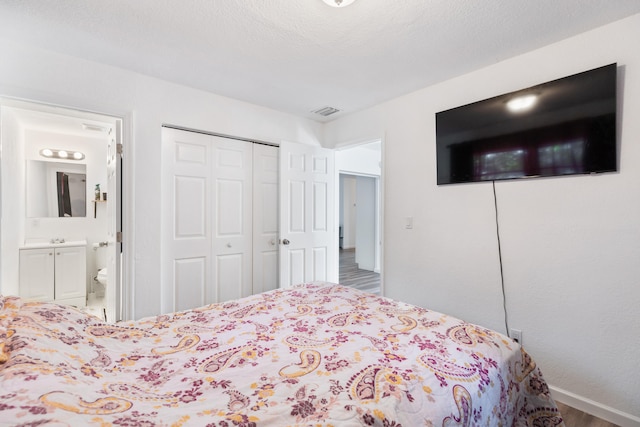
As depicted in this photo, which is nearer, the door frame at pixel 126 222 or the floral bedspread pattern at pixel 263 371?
the floral bedspread pattern at pixel 263 371

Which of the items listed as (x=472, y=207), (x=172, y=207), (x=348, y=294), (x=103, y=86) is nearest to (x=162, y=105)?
(x=103, y=86)

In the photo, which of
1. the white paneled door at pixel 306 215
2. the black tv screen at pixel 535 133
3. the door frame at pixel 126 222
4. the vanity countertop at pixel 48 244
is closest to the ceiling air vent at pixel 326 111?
the white paneled door at pixel 306 215

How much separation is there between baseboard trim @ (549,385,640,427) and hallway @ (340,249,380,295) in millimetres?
2557

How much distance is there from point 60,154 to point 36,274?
1.56 m

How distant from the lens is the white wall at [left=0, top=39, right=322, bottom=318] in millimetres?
2025

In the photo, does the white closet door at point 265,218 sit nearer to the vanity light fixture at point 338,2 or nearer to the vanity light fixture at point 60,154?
the vanity light fixture at point 338,2

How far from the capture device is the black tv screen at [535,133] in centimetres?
178

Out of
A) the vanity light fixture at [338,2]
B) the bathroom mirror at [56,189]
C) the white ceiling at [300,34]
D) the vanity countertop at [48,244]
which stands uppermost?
the white ceiling at [300,34]

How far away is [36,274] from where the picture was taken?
3.42m

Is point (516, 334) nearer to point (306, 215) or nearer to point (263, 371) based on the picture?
point (263, 371)

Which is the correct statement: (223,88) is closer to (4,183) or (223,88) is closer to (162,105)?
(162,105)

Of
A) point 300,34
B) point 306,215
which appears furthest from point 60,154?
point 300,34

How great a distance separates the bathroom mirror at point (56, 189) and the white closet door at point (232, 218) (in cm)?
239

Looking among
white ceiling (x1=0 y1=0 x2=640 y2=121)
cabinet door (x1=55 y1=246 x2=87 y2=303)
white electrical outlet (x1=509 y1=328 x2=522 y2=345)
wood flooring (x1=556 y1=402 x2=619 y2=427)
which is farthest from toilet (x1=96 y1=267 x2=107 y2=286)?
wood flooring (x1=556 y1=402 x2=619 y2=427)
